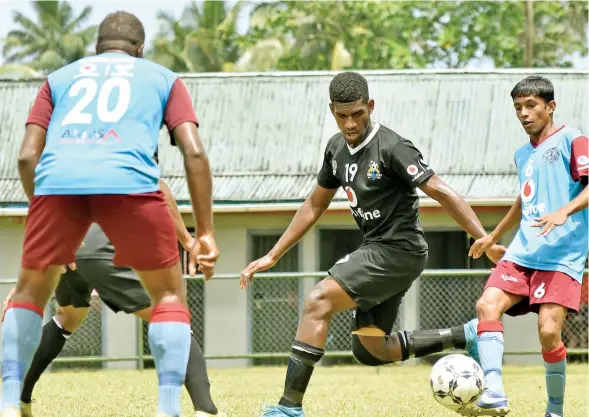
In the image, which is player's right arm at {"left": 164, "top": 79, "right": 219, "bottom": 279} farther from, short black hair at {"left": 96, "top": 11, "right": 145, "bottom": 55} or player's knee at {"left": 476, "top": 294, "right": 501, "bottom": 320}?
player's knee at {"left": 476, "top": 294, "right": 501, "bottom": 320}

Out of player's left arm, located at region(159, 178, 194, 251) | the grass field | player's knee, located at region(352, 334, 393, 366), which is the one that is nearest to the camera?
player's left arm, located at region(159, 178, 194, 251)

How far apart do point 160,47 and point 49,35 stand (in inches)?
424

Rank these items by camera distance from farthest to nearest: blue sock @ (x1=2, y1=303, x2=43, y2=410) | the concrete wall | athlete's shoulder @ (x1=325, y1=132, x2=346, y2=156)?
the concrete wall < athlete's shoulder @ (x1=325, y1=132, x2=346, y2=156) < blue sock @ (x1=2, y1=303, x2=43, y2=410)

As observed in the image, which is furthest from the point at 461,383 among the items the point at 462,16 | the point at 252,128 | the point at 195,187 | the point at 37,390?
the point at 462,16

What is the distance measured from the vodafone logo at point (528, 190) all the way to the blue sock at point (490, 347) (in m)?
0.86

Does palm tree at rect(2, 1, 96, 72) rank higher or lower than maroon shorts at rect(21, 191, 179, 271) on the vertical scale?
higher

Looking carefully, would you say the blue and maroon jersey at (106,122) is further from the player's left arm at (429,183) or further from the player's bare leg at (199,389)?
the player's left arm at (429,183)

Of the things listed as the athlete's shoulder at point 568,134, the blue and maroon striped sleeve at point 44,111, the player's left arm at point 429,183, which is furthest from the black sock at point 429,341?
the blue and maroon striped sleeve at point 44,111

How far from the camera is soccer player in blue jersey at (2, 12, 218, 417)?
534 centimetres

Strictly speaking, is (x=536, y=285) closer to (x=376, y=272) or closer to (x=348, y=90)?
(x=376, y=272)

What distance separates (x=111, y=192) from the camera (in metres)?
5.29

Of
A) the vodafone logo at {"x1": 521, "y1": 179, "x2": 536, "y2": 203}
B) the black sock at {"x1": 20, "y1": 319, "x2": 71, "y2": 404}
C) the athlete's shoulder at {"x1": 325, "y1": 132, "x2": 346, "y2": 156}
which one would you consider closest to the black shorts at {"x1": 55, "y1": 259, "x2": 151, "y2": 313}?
the black sock at {"x1": 20, "y1": 319, "x2": 71, "y2": 404}

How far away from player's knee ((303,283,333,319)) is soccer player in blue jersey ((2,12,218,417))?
1664 millimetres

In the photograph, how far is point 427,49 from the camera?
1480 inches
